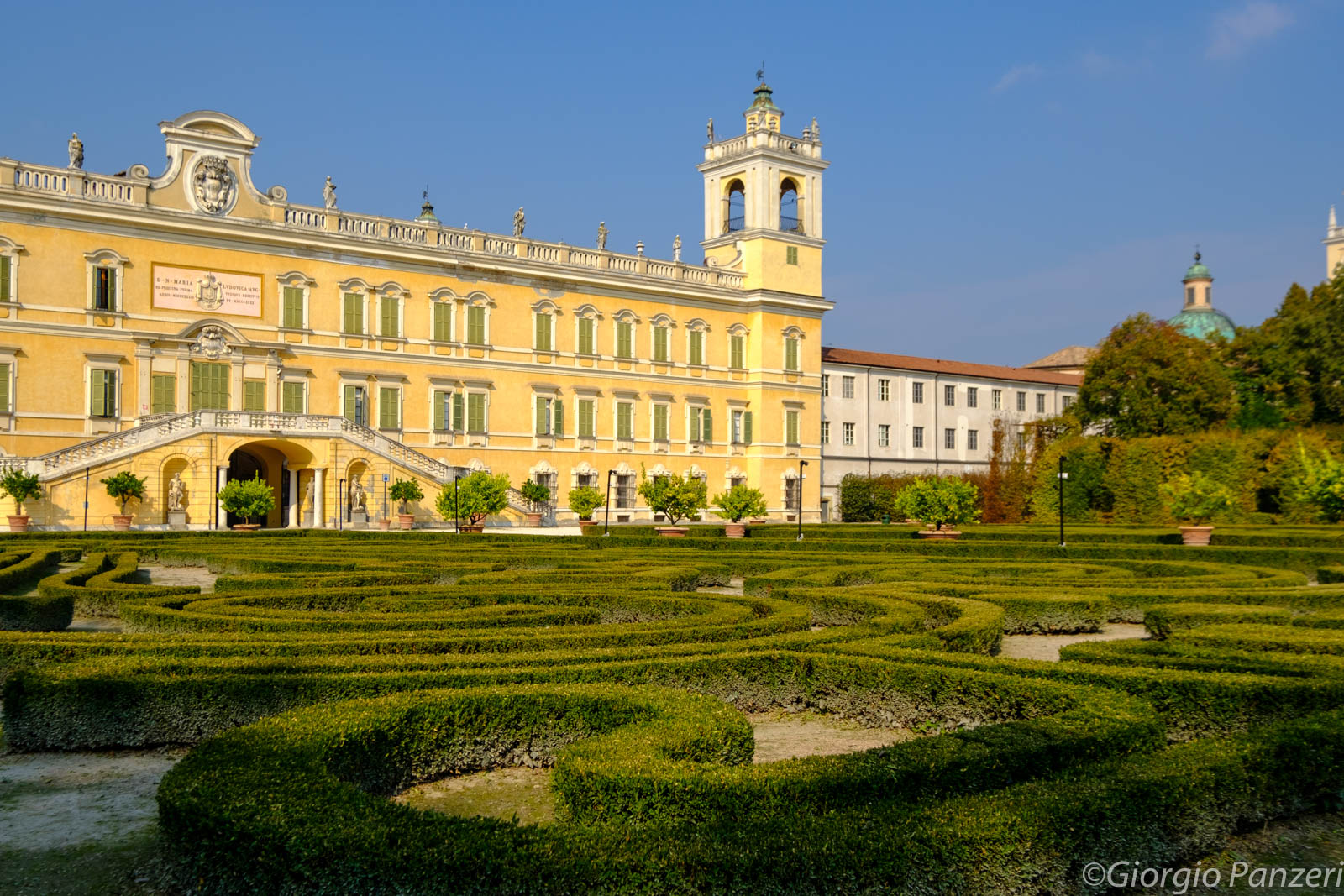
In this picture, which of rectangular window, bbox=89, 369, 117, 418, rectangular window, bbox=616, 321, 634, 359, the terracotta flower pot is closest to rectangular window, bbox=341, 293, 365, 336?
rectangular window, bbox=89, 369, 117, 418

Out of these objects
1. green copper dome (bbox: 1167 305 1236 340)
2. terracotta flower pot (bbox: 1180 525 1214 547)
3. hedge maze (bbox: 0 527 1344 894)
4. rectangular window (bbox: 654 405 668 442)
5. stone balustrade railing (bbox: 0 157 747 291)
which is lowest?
hedge maze (bbox: 0 527 1344 894)

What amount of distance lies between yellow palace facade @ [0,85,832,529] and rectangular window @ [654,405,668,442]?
4.4 inches

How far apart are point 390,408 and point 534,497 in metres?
6.86

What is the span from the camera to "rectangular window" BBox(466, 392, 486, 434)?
46781 mm

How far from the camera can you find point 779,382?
5522cm

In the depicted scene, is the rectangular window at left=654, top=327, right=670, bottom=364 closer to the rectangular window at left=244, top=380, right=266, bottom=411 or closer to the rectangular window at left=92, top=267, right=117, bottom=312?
the rectangular window at left=244, top=380, right=266, bottom=411

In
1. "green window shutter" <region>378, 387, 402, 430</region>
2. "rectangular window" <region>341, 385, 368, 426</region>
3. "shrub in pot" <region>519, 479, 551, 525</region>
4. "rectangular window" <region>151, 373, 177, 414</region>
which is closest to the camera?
"rectangular window" <region>151, 373, 177, 414</region>

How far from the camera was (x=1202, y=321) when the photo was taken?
3428 inches

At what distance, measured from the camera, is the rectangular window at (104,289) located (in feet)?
127

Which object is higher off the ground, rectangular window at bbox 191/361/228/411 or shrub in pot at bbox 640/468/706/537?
rectangular window at bbox 191/361/228/411

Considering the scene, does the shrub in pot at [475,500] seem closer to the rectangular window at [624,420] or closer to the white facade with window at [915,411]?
the rectangular window at [624,420]

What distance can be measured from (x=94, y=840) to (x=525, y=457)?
41.5 m

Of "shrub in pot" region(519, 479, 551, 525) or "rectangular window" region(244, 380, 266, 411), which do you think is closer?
"rectangular window" region(244, 380, 266, 411)

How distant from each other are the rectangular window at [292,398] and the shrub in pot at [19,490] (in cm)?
1002
